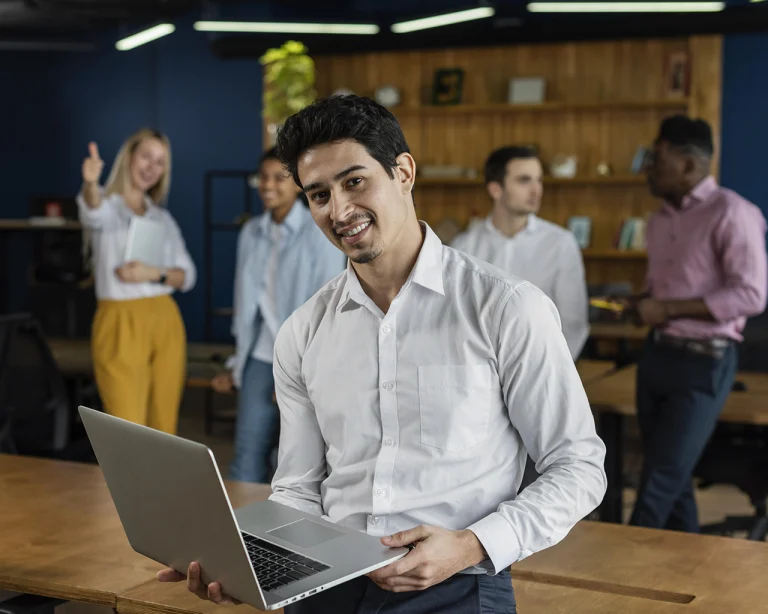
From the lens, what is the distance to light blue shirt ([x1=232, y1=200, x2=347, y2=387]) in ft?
12.9

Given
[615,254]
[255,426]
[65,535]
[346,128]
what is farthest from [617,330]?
[346,128]

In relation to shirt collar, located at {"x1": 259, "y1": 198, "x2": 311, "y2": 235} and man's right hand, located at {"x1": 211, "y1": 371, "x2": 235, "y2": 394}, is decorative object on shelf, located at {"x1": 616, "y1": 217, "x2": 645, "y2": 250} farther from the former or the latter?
shirt collar, located at {"x1": 259, "y1": 198, "x2": 311, "y2": 235}

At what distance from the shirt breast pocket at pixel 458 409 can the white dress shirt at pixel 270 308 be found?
88.7 inches

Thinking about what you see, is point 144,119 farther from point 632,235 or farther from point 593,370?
point 593,370

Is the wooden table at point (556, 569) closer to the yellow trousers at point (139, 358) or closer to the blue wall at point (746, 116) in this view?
the yellow trousers at point (139, 358)

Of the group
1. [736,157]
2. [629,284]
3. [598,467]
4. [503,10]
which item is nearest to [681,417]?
[598,467]

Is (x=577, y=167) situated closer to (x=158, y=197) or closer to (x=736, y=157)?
(x=736, y=157)

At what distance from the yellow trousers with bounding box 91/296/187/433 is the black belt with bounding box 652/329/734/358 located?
2216mm

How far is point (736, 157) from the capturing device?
795 centimetres

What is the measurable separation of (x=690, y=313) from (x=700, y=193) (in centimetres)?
50

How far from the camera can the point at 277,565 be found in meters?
1.54

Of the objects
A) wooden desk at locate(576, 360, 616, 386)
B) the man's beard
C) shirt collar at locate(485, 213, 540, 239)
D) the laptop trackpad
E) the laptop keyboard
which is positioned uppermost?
the man's beard

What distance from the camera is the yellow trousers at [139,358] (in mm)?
4449

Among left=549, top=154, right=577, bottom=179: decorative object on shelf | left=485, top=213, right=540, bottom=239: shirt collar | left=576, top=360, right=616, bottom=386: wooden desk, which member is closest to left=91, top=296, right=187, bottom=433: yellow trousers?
left=485, top=213, right=540, bottom=239: shirt collar
